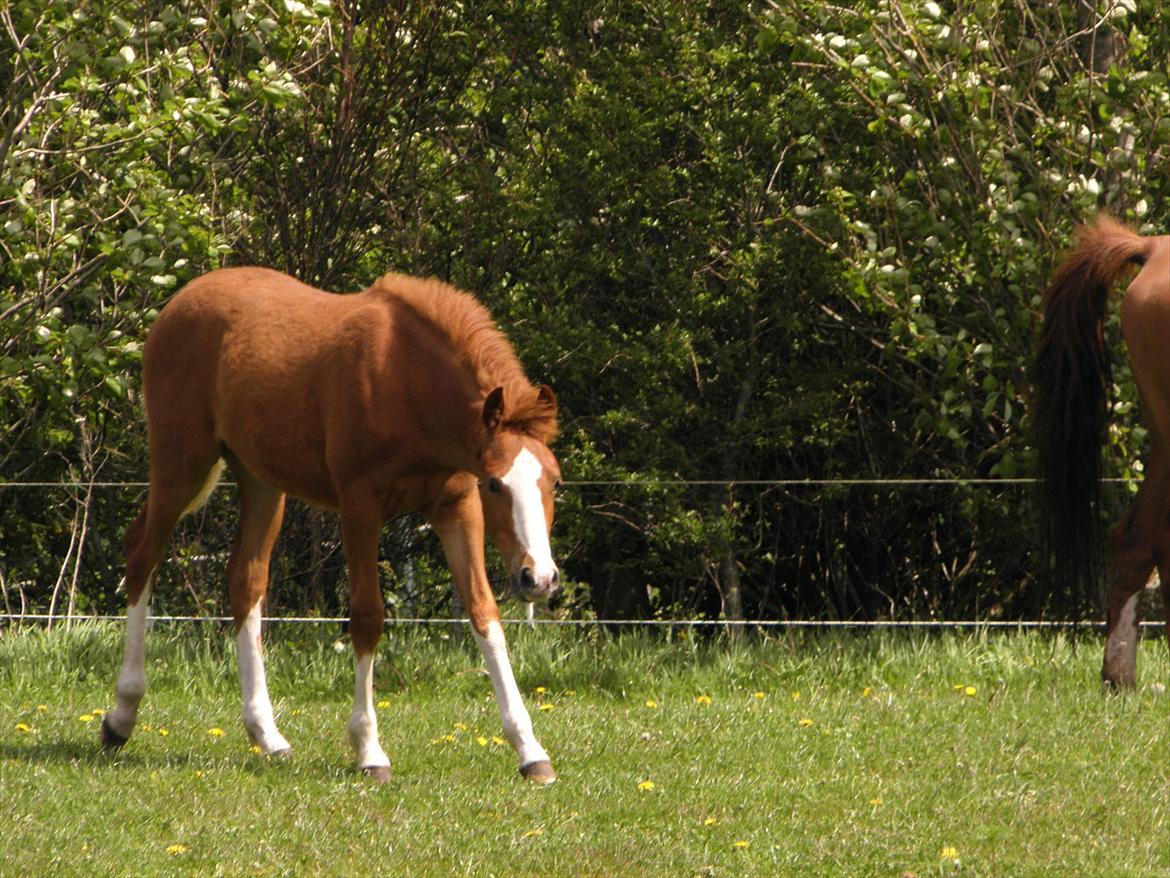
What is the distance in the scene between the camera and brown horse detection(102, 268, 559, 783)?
605 cm

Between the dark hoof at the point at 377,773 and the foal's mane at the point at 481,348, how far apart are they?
4.56ft

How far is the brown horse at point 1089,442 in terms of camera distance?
766cm

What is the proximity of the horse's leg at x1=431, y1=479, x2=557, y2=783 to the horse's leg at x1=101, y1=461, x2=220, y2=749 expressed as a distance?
1226 mm

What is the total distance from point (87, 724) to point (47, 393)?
6.95 ft

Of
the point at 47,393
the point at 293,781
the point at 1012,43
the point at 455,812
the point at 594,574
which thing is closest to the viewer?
the point at 455,812

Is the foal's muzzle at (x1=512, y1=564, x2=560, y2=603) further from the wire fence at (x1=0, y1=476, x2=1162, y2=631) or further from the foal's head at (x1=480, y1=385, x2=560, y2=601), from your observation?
the wire fence at (x1=0, y1=476, x2=1162, y2=631)

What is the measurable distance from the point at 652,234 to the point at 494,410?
4.83m

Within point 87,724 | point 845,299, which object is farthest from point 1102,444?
point 87,724

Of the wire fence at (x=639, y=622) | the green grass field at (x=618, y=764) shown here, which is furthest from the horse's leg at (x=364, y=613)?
the wire fence at (x=639, y=622)

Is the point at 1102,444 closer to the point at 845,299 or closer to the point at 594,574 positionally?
the point at 845,299

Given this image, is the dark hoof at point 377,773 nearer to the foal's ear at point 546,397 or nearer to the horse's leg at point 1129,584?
the foal's ear at point 546,397

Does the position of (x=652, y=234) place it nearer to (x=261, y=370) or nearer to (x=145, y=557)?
(x=261, y=370)

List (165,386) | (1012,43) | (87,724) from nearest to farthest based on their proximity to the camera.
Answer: (165,386)
(87,724)
(1012,43)

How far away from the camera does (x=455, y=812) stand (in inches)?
225
